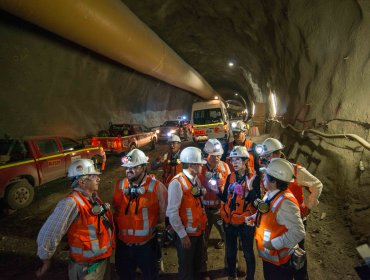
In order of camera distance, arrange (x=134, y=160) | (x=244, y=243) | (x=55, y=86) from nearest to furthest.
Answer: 1. (x=134, y=160)
2. (x=244, y=243)
3. (x=55, y=86)

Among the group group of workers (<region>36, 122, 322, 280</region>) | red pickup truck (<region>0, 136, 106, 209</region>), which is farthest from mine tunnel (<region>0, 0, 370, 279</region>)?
group of workers (<region>36, 122, 322, 280</region>)

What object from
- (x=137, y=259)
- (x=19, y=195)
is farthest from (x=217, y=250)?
(x=19, y=195)

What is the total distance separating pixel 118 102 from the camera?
16.5m

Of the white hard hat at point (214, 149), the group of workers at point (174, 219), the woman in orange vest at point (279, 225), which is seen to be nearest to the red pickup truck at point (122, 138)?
the white hard hat at point (214, 149)

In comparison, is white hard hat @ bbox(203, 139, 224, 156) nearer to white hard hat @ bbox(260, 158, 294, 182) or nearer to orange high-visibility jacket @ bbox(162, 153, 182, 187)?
orange high-visibility jacket @ bbox(162, 153, 182, 187)

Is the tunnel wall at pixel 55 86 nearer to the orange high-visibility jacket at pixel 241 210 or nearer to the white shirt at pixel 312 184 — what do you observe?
the orange high-visibility jacket at pixel 241 210

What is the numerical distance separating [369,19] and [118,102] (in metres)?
14.4

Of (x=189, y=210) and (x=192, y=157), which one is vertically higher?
(x=192, y=157)

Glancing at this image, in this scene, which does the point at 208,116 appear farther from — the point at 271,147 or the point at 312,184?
the point at 312,184

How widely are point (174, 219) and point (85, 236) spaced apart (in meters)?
0.98

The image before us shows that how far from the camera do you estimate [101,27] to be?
23.5 feet

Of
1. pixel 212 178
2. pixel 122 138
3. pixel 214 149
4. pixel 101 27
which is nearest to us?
pixel 212 178

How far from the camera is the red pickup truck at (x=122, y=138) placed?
38.5 ft

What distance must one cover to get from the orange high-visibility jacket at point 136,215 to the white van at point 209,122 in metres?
11.6
